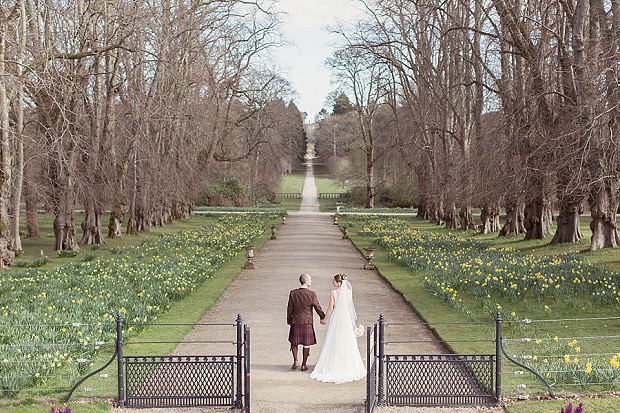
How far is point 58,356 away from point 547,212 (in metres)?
28.2

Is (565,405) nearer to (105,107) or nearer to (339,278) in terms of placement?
(339,278)

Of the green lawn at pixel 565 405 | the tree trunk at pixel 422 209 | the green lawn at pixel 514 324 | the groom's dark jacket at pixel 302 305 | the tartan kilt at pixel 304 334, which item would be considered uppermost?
the tree trunk at pixel 422 209

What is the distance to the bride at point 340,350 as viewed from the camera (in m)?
10.9

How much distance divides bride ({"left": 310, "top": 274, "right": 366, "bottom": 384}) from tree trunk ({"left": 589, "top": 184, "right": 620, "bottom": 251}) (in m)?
16.0

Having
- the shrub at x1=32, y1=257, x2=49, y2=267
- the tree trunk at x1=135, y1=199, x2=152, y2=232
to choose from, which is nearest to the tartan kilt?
the shrub at x1=32, y1=257, x2=49, y2=267

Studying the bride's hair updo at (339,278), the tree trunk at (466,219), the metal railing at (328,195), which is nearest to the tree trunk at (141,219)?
the tree trunk at (466,219)

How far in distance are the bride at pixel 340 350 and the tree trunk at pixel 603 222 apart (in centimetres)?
1601

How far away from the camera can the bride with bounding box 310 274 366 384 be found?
35.7ft

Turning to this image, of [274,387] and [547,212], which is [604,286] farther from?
[547,212]

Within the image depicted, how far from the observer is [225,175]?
7775 cm

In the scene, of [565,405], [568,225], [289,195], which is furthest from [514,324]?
[289,195]

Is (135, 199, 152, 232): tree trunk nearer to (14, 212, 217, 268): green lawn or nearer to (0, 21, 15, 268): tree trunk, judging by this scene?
(14, 212, 217, 268): green lawn

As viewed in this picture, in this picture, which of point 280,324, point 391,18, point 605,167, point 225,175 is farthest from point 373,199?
point 280,324

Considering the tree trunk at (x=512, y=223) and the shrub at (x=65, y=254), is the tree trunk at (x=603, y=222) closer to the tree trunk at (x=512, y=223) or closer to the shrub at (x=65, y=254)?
the tree trunk at (x=512, y=223)
